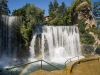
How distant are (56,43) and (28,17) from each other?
9378 millimetres

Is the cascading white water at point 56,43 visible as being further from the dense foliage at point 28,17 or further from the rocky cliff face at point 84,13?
the rocky cliff face at point 84,13

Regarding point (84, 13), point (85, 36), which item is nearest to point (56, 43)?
point (85, 36)

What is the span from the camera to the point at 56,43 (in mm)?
33469

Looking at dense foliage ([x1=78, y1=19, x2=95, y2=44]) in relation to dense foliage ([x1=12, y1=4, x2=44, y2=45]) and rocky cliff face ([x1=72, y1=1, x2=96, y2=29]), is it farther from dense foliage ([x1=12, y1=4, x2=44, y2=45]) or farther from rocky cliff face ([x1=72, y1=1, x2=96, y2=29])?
dense foliage ([x1=12, y1=4, x2=44, y2=45])

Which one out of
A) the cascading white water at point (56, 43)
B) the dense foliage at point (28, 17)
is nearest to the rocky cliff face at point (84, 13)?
the cascading white water at point (56, 43)

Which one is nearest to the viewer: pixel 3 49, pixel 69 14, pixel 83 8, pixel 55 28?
pixel 3 49

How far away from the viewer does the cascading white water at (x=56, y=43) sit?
31.1 metres

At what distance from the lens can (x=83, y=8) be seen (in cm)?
4316

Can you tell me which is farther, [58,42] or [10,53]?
[58,42]

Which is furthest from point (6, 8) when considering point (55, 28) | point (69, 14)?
point (55, 28)

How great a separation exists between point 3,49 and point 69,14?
29.2 metres

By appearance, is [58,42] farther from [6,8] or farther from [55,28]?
[6,8]

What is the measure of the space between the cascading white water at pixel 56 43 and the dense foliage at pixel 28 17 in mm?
1731

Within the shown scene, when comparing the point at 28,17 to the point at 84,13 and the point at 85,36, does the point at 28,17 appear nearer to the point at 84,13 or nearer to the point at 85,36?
the point at 85,36
